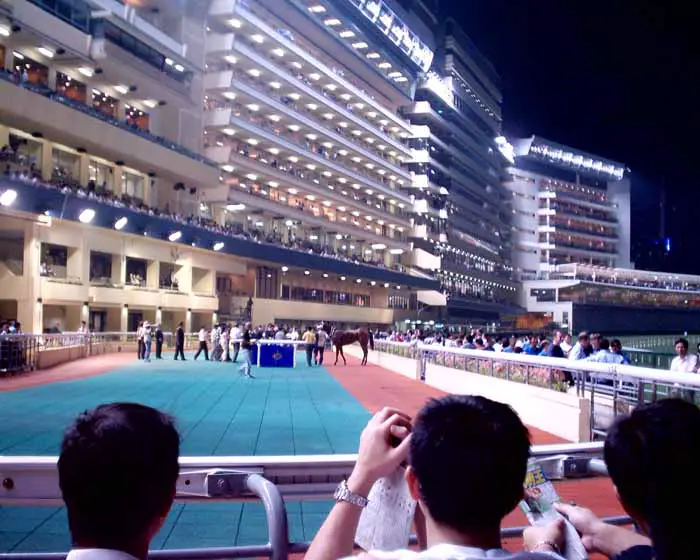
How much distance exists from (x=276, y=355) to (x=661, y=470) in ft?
92.3

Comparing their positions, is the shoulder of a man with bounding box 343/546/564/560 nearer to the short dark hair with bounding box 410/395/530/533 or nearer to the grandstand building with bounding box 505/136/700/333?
the short dark hair with bounding box 410/395/530/533

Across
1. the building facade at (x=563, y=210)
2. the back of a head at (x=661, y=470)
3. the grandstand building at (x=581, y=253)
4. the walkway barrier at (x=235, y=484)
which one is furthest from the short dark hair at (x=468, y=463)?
the building facade at (x=563, y=210)

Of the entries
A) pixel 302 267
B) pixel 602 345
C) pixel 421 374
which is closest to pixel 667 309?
pixel 302 267

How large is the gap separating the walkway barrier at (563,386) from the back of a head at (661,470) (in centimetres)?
272

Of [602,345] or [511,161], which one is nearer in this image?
[602,345]

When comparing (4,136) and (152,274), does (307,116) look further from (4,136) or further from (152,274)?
(4,136)

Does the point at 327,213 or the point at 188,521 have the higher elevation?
the point at 327,213

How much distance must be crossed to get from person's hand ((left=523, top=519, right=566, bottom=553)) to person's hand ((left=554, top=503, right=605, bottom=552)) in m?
0.15

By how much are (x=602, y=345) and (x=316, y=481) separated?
12325mm

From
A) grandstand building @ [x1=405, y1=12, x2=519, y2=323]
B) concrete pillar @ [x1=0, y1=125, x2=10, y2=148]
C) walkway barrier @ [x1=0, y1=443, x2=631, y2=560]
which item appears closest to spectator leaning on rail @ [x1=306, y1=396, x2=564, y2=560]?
walkway barrier @ [x1=0, y1=443, x2=631, y2=560]

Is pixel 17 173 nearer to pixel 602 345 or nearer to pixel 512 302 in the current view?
pixel 602 345

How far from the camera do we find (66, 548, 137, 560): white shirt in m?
1.70

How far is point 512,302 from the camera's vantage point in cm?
10875

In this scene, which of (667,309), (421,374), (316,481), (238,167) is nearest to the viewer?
(316,481)
